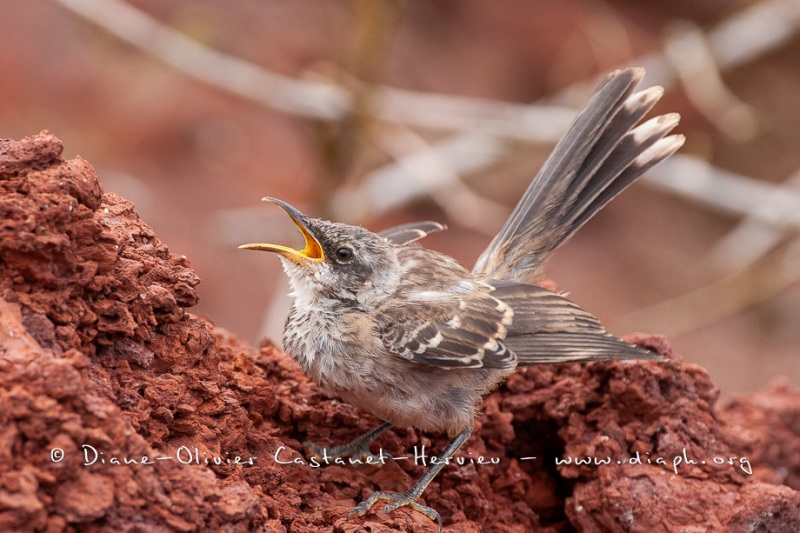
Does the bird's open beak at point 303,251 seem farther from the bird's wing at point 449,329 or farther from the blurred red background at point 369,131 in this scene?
the blurred red background at point 369,131

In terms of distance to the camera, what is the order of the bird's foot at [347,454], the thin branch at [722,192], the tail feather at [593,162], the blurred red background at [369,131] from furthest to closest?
the blurred red background at [369,131] → the thin branch at [722,192] → the tail feather at [593,162] → the bird's foot at [347,454]

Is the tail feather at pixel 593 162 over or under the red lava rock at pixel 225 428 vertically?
over

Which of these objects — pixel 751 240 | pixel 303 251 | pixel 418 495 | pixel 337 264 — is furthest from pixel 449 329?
pixel 751 240

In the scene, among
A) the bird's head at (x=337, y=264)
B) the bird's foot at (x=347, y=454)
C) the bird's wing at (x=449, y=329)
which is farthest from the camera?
the bird's head at (x=337, y=264)

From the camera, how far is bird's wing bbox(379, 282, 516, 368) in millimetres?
4547

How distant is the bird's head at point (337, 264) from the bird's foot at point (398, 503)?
1.09m

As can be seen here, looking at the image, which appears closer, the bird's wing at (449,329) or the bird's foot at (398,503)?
the bird's foot at (398,503)

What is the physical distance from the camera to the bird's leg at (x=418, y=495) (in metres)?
4.06

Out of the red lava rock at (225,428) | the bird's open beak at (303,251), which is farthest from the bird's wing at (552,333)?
the bird's open beak at (303,251)

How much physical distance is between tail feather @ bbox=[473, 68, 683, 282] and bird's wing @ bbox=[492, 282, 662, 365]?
1.63 feet

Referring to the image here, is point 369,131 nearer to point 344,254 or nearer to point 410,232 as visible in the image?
point 410,232

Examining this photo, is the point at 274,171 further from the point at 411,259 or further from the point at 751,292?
the point at 411,259

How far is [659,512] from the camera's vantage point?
4.29 meters

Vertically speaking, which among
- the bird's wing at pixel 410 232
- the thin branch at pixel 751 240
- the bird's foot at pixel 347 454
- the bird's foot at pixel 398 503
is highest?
the thin branch at pixel 751 240
